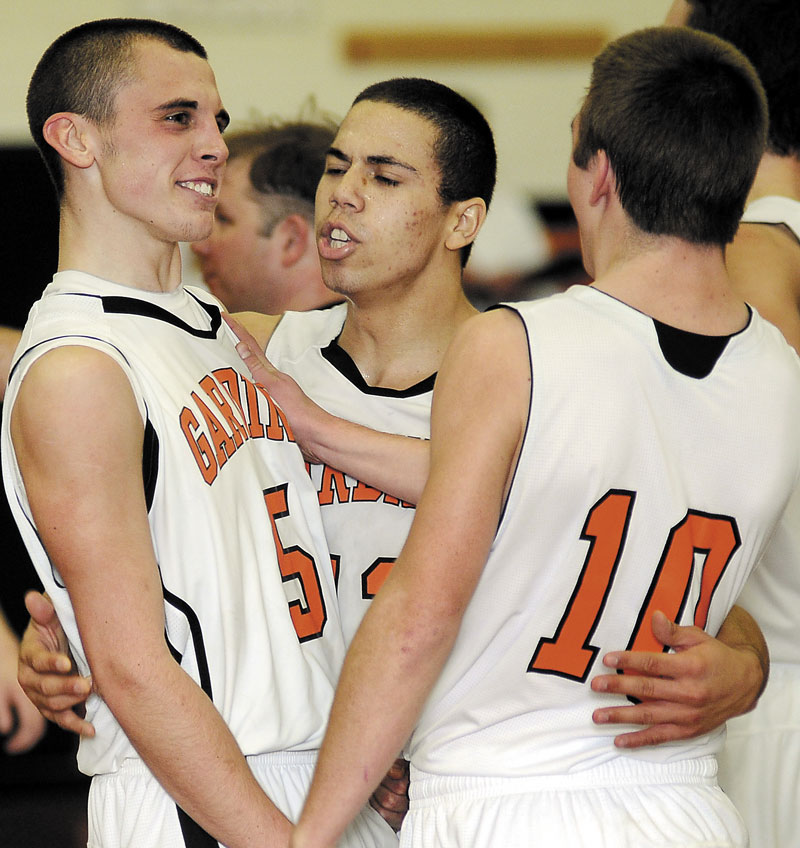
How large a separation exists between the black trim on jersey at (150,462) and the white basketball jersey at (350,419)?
521mm

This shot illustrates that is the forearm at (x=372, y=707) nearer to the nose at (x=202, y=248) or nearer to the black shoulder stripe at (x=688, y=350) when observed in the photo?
the black shoulder stripe at (x=688, y=350)

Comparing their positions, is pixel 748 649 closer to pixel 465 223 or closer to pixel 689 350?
pixel 689 350

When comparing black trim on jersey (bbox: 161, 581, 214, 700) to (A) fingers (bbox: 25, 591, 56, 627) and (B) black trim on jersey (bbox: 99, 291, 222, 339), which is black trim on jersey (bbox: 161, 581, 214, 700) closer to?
(A) fingers (bbox: 25, 591, 56, 627)

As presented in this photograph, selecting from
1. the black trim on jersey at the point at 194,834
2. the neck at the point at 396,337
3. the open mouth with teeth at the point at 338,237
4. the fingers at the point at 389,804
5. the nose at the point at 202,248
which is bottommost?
the fingers at the point at 389,804

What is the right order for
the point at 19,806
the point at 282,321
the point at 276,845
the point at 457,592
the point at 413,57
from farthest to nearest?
the point at 413,57
the point at 19,806
the point at 282,321
the point at 276,845
the point at 457,592

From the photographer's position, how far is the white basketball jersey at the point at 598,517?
1591 millimetres

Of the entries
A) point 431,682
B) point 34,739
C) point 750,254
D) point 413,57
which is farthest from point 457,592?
point 413,57

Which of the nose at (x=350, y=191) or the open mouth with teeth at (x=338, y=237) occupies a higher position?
the nose at (x=350, y=191)

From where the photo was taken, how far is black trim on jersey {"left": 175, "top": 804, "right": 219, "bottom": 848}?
179 centimetres

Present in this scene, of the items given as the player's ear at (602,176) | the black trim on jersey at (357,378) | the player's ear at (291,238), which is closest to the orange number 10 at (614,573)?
the player's ear at (602,176)

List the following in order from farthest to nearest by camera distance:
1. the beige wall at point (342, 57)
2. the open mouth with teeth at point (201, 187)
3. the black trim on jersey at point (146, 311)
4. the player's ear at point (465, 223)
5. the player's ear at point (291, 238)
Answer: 1. the beige wall at point (342, 57)
2. the player's ear at point (291, 238)
3. the player's ear at point (465, 223)
4. the open mouth with teeth at point (201, 187)
5. the black trim on jersey at point (146, 311)

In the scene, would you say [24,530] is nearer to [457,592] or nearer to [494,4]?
[457,592]

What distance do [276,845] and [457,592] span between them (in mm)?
510

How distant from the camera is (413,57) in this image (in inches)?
226
